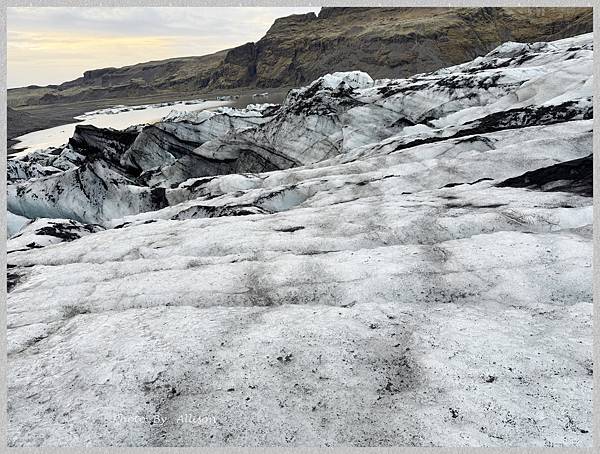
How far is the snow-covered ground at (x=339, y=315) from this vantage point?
382 cm

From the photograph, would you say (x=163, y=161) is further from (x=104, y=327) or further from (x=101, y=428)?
(x=101, y=428)

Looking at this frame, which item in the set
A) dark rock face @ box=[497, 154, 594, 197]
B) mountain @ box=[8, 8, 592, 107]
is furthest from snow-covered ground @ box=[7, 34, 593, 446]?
mountain @ box=[8, 8, 592, 107]

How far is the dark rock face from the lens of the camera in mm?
7500

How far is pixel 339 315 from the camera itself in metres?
5.15

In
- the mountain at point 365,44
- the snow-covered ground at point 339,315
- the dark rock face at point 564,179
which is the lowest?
the snow-covered ground at point 339,315

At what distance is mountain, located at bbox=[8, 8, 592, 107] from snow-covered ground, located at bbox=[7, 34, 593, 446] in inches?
3455

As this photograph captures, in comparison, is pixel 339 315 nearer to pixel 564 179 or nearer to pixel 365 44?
pixel 564 179

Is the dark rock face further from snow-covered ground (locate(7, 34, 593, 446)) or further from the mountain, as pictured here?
the mountain

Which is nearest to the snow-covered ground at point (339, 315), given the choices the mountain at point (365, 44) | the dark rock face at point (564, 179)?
the dark rock face at point (564, 179)

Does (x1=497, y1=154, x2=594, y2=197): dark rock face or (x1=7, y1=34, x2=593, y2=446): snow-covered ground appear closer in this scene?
(x1=7, y1=34, x2=593, y2=446): snow-covered ground

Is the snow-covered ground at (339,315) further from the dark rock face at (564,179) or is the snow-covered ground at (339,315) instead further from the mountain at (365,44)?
the mountain at (365,44)

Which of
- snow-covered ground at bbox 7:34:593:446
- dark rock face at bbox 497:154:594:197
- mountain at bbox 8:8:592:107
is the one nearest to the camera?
snow-covered ground at bbox 7:34:593:446

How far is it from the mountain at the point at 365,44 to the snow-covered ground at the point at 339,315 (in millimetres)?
87763

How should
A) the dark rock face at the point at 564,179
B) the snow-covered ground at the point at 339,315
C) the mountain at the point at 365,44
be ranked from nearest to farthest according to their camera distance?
1. the snow-covered ground at the point at 339,315
2. the dark rock face at the point at 564,179
3. the mountain at the point at 365,44
